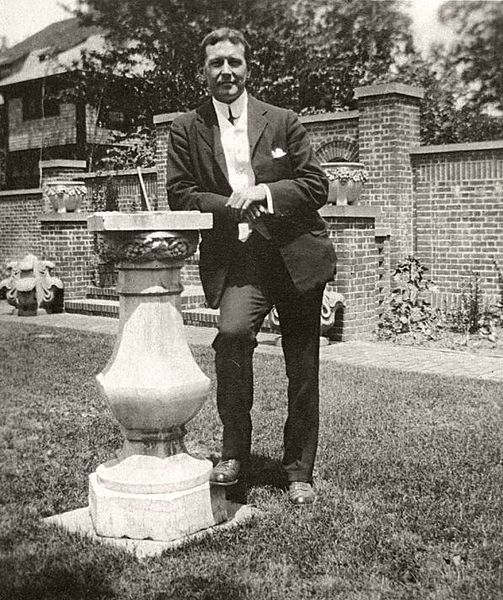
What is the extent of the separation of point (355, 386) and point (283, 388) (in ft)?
1.93

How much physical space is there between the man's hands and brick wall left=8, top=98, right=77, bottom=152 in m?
30.8

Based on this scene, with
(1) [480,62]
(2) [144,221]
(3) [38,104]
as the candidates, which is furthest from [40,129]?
(2) [144,221]

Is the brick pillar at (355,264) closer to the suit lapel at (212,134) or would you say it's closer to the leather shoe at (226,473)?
the suit lapel at (212,134)

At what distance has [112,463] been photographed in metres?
3.66

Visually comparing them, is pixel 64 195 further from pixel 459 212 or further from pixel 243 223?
pixel 243 223

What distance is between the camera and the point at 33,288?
13.4 metres

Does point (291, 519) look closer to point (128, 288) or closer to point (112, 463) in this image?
point (112, 463)

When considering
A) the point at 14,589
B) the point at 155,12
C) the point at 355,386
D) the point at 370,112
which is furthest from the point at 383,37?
the point at 14,589

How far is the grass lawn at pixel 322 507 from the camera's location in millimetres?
2982

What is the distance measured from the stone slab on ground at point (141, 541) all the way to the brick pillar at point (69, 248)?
1041 cm

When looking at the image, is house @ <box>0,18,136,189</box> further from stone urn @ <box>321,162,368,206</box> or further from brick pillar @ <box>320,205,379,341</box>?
brick pillar @ <box>320,205,379,341</box>

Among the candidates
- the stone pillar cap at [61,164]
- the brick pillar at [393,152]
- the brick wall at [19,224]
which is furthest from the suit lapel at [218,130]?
the brick wall at [19,224]

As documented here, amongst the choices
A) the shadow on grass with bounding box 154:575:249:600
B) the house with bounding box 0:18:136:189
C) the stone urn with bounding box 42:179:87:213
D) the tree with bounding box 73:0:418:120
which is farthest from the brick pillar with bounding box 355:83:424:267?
the house with bounding box 0:18:136:189

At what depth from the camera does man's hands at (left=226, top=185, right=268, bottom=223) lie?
3.54 meters
